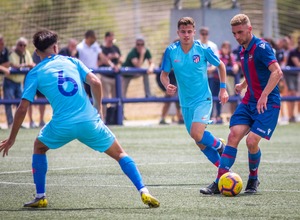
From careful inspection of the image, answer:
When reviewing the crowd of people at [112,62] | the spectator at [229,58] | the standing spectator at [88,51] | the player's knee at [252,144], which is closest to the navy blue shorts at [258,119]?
the player's knee at [252,144]

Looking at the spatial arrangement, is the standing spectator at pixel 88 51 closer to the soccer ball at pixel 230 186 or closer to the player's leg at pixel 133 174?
the soccer ball at pixel 230 186

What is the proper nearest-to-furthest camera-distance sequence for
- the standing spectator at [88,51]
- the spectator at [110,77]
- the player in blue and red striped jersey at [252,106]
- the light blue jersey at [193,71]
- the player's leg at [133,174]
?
the player's leg at [133,174] < the player in blue and red striped jersey at [252,106] < the light blue jersey at [193,71] < the standing spectator at [88,51] < the spectator at [110,77]

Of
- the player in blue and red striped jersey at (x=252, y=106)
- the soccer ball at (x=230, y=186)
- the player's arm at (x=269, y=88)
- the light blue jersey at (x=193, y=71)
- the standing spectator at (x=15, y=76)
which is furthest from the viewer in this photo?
the standing spectator at (x=15, y=76)

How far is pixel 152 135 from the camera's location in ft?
58.3

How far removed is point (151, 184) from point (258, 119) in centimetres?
164

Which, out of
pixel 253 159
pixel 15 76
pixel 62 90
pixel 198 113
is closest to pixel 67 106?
pixel 62 90

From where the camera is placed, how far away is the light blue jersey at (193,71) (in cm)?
1069

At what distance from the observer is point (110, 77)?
811 inches

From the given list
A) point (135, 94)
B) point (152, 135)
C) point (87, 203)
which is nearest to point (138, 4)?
point (135, 94)

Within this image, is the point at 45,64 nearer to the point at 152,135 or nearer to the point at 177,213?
the point at 177,213

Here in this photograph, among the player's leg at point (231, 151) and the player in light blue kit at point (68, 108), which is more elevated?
the player in light blue kit at point (68, 108)

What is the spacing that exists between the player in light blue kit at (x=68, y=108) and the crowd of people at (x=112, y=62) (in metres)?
10.2

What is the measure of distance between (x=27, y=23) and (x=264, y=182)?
15.2 meters

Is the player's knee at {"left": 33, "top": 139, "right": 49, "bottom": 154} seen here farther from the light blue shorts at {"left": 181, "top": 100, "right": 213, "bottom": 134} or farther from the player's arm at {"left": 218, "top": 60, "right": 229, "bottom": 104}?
the player's arm at {"left": 218, "top": 60, "right": 229, "bottom": 104}
